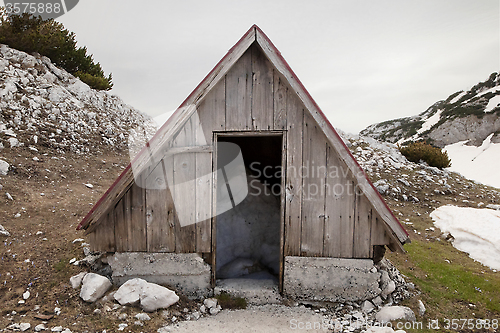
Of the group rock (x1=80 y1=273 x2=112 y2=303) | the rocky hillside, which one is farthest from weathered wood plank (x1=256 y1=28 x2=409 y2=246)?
the rocky hillside

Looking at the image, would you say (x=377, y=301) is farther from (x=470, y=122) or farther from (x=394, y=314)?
(x=470, y=122)


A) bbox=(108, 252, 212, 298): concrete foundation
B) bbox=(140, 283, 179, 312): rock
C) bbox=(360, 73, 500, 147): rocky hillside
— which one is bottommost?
bbox=(140, 283, 179, 312): rock

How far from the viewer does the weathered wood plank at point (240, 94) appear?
4.62 m

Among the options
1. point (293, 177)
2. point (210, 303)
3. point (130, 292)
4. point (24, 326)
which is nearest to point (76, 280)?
point (24, 326)

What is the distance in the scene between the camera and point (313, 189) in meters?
4.78

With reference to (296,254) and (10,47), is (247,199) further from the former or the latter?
(10,47)

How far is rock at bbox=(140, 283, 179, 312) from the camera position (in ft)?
14.7

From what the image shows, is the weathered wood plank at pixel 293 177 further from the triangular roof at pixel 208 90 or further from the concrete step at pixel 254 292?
the concrete step at pixel 254 292

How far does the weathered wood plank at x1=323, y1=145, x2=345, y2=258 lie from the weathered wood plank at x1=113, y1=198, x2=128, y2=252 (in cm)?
346

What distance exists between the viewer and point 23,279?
5113 mm

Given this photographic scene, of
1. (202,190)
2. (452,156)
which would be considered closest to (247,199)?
(202,190)

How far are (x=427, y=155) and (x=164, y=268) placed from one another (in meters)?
15.0

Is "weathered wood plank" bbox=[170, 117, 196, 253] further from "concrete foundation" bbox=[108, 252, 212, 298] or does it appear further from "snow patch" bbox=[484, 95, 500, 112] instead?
"snow patch" bbox=[484, 95, 500, 112]

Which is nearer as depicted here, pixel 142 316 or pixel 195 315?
pixel 142 316
